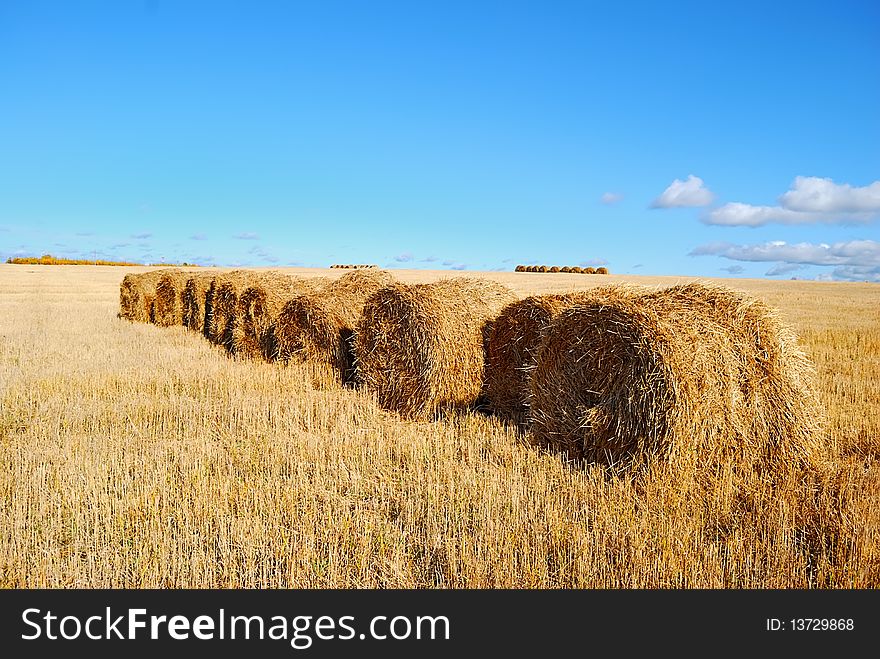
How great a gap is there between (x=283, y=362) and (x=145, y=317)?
10873 millimetres

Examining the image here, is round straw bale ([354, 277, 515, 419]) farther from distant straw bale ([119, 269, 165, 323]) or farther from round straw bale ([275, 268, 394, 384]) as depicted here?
distant straw bale ([119, 269, 165, 323])

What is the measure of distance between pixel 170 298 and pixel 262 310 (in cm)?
737

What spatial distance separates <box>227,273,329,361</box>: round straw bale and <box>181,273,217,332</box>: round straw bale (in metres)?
3.15

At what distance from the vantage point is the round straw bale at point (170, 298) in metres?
17.5

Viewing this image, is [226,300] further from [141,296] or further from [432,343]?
[432,343]

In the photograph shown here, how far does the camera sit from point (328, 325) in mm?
9836

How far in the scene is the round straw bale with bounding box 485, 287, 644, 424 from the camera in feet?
24.4

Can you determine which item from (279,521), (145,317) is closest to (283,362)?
(279,521)

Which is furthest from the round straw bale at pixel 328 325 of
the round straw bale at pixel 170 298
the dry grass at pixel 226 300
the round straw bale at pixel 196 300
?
the round straw bale at pixel 170 298

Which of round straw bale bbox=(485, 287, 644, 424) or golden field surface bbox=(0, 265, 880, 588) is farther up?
round straw bale bbox=(485, 287, 644, 424)

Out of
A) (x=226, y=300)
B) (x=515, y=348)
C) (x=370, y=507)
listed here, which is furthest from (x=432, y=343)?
(x=226, y=300)

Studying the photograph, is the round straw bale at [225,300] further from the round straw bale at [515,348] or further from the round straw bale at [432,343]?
the round straw bale at [515,348]

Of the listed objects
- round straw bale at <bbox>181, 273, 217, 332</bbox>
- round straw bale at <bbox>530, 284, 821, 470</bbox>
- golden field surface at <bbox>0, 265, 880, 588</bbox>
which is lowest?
golden field surface at <bbox>0, 265, 880, 588</bbox>

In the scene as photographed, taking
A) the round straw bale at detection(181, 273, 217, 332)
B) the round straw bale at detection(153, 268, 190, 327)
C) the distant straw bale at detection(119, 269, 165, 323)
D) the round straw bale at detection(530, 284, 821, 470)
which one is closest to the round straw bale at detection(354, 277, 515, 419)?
the round straw bale at detection(530, 284, 821, 470)
